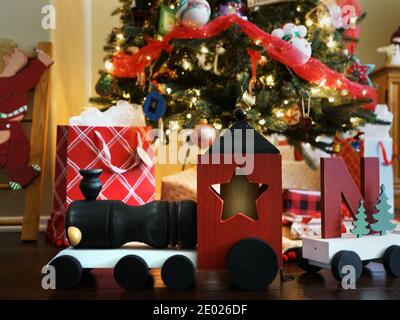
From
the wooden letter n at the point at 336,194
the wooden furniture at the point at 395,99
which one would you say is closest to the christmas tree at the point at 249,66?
the wooden letter n at the point at 336,194

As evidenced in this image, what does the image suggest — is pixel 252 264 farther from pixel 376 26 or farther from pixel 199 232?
pixel 376 26

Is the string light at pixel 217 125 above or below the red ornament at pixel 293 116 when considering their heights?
below

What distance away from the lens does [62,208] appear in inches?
48.5

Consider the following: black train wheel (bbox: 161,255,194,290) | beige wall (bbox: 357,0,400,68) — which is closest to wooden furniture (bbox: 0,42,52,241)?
black train wheel (bbox: 161,255,194,290)

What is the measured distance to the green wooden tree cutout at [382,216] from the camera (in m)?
0.82

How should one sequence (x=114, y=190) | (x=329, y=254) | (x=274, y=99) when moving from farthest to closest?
(x=274, y=99), (x=114, y=190), (x=329, y=254)

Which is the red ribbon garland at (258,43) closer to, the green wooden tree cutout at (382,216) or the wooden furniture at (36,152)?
the wooden furniture at (36,152)

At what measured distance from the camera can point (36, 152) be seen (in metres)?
1.40

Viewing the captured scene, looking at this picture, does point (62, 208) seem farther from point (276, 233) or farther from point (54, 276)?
point (276, 233)

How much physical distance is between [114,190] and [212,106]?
40 centimetres

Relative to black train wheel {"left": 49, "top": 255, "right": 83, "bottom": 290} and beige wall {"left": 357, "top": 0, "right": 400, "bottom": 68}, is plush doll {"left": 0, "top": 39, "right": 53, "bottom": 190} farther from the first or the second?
beige wall {"left": 357, "top": 0, "right": 400, "bottom": 68}

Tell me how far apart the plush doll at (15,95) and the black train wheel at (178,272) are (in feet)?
2.73

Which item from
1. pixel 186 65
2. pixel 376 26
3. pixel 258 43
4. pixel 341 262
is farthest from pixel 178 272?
pixel 376 26
